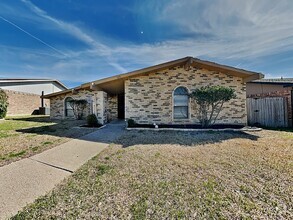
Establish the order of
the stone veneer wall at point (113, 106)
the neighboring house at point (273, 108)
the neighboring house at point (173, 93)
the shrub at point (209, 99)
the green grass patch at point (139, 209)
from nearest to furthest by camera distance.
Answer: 1. the green grass patch at point (139, 209)
2. the shrub at point (209, 99)
3. the neighboring house at point (273, 108)
4. the neighboring house at point (173, 93)
5. the stone veneer wall at point (113, 106)

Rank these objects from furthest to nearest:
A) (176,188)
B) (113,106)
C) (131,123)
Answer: (113,106)
(131,123)
(176,188)

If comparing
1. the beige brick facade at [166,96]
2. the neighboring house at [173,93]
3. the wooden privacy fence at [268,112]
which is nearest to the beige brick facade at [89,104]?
the neighboring house at [173,93]

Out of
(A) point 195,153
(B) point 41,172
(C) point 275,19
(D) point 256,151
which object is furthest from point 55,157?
(C) point 275,19

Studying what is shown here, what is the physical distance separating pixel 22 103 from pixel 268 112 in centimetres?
2651

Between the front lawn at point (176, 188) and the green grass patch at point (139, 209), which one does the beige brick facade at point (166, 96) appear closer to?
the front lawn at point (176, 188)

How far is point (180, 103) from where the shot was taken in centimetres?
966

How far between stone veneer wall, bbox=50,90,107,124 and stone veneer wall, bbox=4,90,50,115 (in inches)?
292

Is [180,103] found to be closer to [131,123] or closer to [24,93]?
[131,123]

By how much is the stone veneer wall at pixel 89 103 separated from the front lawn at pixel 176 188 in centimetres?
667

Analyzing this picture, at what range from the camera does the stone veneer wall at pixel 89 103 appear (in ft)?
35.2

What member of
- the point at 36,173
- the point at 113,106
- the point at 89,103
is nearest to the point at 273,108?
the point at 36,173

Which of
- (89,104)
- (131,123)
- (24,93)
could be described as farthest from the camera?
(24,93)

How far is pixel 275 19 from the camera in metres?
7.79

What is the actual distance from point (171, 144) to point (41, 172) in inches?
158
